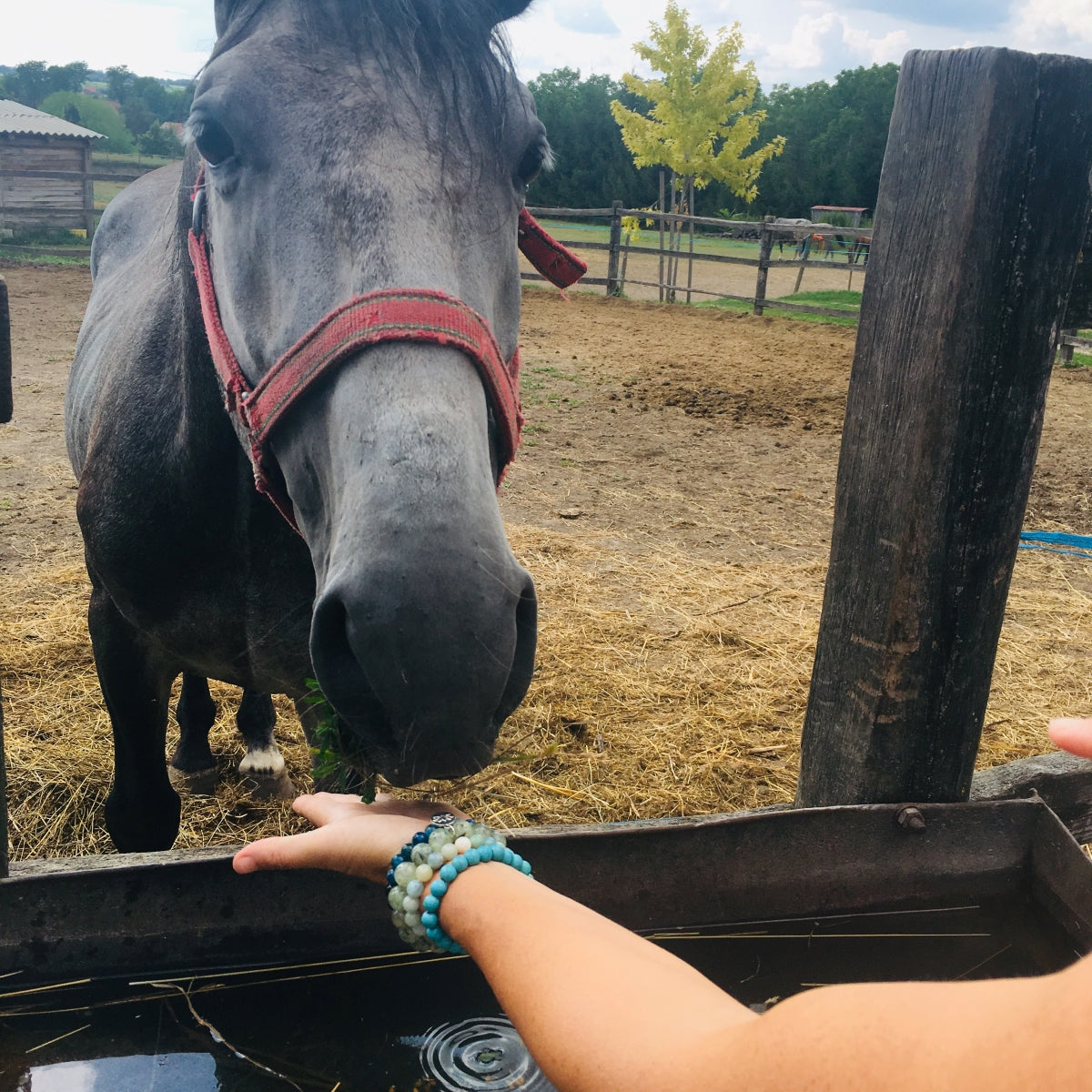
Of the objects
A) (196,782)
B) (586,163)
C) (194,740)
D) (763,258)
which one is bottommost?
(196,782)

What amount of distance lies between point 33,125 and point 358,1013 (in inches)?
981

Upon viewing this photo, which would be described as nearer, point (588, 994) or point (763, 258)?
point (588, 994)

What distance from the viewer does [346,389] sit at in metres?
1.22

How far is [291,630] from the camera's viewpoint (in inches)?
82.0

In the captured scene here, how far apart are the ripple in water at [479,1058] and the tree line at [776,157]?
32.0 meters

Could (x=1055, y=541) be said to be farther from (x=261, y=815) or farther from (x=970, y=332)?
(x=261, y=815)

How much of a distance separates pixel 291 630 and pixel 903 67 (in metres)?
1.62

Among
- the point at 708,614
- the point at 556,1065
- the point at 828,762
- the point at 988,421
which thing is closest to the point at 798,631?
the point at 708,614

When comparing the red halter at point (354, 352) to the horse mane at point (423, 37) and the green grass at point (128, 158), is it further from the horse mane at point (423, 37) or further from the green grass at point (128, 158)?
the green grass at point (128, 158)

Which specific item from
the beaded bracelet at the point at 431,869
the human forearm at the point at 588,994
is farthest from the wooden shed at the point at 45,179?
the human forearm at the point at 588,994

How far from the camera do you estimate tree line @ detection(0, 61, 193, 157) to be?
33.0m

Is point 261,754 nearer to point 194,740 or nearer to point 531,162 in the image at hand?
point 194,740

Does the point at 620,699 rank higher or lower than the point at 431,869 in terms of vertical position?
lower

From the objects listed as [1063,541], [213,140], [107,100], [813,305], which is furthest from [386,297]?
[107,100]
